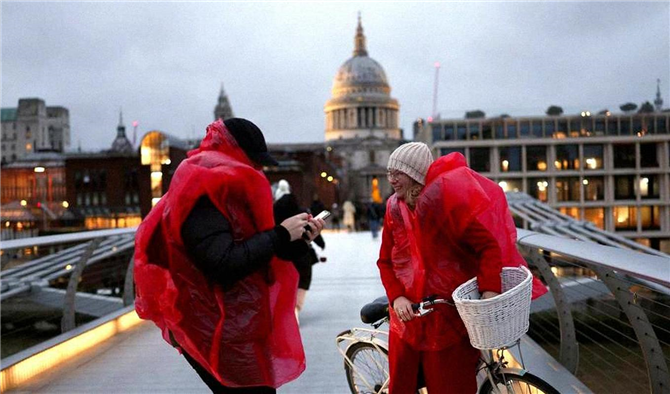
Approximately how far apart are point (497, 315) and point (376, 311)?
4.42 feet

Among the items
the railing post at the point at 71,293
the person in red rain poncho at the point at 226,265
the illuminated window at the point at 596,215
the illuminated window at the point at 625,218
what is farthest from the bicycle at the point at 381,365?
the illuminated window at the point at 625,218

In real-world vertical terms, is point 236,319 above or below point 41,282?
above

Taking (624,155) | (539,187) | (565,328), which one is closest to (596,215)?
(539,187)

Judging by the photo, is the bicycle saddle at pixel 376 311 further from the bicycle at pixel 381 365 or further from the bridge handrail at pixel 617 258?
the bridge handrail at pixel 617 258

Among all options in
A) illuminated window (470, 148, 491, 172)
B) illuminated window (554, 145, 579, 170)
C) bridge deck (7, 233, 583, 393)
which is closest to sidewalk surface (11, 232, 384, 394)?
bridge deck (7, 233, 583, 393)

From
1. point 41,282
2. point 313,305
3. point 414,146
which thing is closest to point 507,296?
point 414,146

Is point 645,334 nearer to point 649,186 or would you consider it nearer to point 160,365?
point 160,365

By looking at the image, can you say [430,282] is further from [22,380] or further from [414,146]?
[22,380]

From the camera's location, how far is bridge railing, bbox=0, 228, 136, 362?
7013 mm

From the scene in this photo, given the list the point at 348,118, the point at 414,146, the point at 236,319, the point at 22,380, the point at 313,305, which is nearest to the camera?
the point at 236,319

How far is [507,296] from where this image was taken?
3135 mm

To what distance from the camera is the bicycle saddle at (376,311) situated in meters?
4.37

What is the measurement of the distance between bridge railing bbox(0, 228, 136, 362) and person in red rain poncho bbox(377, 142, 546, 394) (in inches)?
130

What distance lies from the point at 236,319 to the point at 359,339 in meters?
1.77
